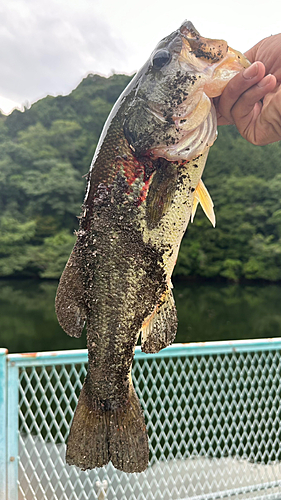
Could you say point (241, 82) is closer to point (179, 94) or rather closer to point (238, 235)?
point (179, 94)

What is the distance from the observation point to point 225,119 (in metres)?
1.77

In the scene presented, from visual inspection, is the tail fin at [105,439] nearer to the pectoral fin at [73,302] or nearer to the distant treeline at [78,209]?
the pectoral fin at [73,302]

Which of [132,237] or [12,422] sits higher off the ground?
[132,237]

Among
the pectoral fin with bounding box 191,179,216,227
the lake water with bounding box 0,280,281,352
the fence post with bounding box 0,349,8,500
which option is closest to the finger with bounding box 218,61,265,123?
the pectoral fin with bounding box 191,179,216,227

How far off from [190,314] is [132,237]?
1730 cm

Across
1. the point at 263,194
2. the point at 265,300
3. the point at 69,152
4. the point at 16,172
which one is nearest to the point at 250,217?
the point at 263,194

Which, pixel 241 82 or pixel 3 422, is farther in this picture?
pixel 3 422

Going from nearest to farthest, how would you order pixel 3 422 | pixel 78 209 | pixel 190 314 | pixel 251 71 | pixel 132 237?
pixel 132 237, pixel 251 71, pixel 3 422, pixel 190 314, pixel 78 209

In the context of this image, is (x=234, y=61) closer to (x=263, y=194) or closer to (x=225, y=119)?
(x=225, y=119)

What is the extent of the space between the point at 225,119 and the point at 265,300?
21163 millimetres

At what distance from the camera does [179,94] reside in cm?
144

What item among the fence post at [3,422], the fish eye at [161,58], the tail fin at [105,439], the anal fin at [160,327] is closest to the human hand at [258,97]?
the fish eye at [161,58]

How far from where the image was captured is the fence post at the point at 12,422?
7.06ft

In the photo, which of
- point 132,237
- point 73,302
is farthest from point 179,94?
point 73,302
